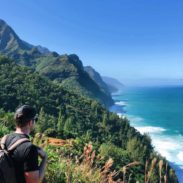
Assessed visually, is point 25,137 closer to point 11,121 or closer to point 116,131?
point 11,121

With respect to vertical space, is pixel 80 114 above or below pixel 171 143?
above

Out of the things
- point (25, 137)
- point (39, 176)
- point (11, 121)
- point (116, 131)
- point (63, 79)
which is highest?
point (63, 79)

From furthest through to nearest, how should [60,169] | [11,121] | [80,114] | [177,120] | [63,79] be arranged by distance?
[63,79], [177,120], [80,114], [11,121], [60,169]

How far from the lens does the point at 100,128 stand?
8350cm

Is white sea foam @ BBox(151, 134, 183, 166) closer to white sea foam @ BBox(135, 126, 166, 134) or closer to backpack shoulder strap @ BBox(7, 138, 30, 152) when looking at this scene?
white sea foam @ BBox(135, 126, 166, 134)

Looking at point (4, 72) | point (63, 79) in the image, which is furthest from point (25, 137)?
point (63, 79)

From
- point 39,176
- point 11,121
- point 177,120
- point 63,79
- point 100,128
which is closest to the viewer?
point 39,176

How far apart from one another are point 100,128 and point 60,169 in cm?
7875

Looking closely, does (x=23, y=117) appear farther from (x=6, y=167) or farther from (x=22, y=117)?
(x=6, y=167)

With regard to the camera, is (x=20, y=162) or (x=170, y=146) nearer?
(x=20, y=162)

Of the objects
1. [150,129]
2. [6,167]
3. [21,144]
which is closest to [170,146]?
[150,129]

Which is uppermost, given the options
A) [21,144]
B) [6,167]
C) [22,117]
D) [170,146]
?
[170,146]

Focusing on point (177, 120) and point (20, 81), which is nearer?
point (20, 81)

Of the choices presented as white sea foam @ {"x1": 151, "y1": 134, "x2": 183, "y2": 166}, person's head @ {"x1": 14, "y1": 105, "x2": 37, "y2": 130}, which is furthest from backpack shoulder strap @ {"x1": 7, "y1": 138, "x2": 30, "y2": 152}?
white sea foam @ {"x1": 151, "y1": 134, "x2": 183, "y2": 166}
